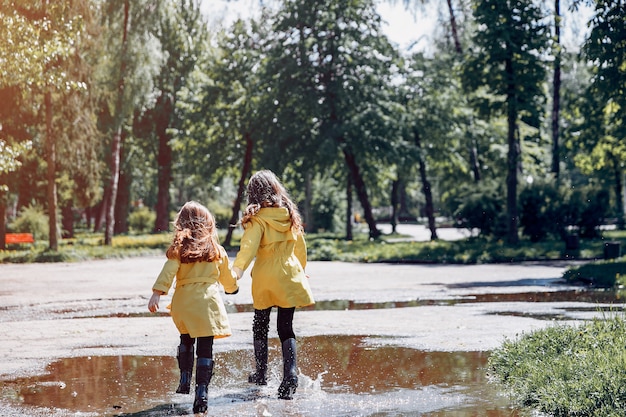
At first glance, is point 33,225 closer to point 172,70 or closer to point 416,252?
point 172,70

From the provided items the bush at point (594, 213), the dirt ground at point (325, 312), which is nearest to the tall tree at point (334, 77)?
the bush at point (594, 213)

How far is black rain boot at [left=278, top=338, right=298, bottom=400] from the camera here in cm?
702

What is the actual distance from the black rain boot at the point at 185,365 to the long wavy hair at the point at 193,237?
72 centimetres

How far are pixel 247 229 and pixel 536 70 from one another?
76.2 ft

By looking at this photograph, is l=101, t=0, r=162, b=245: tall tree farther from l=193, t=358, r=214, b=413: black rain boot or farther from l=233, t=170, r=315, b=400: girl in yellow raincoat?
l=193, t=358, r=214, b=413: black rain boot

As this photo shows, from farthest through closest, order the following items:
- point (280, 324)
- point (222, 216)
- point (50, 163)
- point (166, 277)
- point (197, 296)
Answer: point (222, 216), point (50, 163), point (280, 324), point (197, 296), point (166, 277)

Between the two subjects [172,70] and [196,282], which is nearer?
[196,282]

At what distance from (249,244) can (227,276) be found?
0.33 metres

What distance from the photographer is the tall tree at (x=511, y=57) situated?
28.7 meters

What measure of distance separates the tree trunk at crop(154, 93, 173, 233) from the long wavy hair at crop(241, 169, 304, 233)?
45.8m

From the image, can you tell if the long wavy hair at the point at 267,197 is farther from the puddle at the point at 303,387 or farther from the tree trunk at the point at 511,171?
the tree trunk at the point at 511,171

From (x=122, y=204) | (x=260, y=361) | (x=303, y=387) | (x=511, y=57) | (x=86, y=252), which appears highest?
(x=511, y=57)

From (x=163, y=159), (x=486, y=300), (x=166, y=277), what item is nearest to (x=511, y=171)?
(x=486, y=300)

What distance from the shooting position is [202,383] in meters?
6.66
